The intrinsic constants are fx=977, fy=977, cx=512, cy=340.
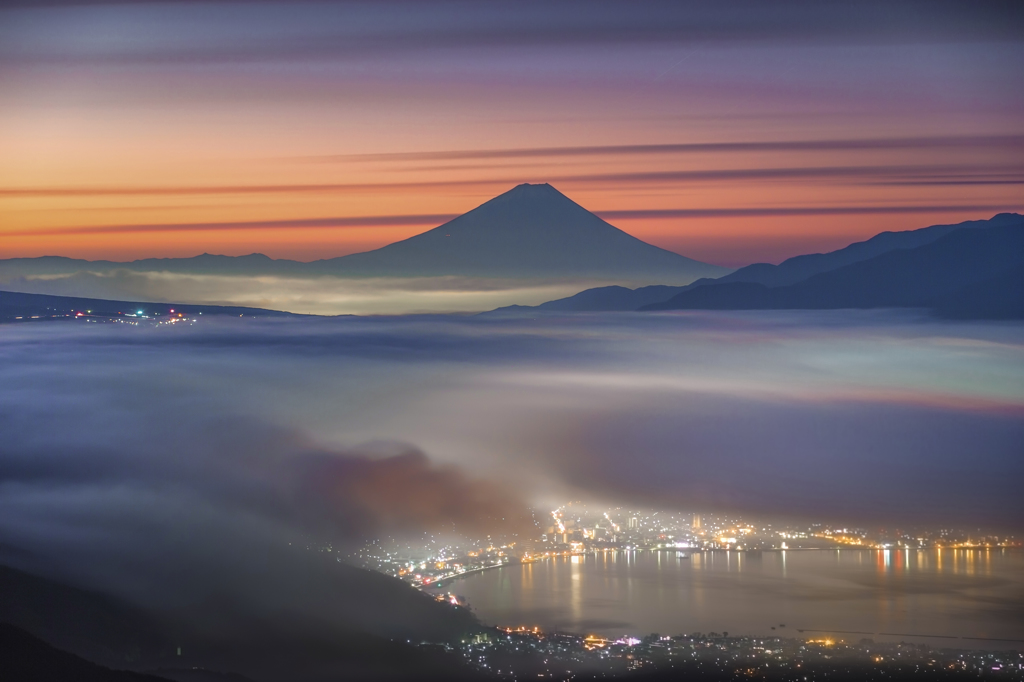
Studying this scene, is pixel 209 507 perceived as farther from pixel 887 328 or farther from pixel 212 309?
pixel 887 328

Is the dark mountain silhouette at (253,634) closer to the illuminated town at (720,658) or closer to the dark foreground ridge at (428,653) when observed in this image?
the dark foreground ridge at (428,653)

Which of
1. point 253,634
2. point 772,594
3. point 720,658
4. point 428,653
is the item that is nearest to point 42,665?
point 428,653

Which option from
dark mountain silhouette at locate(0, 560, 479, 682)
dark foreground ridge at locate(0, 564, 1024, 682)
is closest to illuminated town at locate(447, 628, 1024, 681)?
dark foreground ridge at locate(0, 564, 1024, 682)

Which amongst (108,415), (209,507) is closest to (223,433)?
(108,415)

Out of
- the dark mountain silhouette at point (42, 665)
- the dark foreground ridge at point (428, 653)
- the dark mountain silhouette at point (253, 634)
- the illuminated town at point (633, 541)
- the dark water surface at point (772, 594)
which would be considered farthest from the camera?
the illuminated town at point (633, 541)

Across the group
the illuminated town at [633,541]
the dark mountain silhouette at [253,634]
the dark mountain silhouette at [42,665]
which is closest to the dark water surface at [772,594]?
the illuminated town at [633,541]

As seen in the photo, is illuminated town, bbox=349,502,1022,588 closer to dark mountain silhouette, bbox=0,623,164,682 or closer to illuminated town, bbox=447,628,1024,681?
illuminated town, bbox=447,628,1024,681

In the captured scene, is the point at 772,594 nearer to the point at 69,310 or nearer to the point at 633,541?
the point at 633,541

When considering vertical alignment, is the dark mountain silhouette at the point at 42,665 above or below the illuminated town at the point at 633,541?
above
